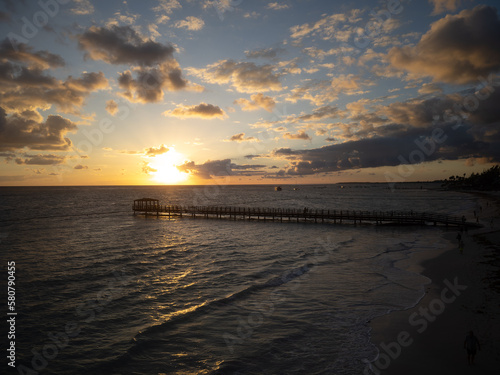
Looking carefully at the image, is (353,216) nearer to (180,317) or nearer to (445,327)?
(445,327)

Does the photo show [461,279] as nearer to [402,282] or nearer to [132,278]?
[402,282]

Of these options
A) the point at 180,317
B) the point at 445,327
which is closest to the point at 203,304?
the point at 180,317

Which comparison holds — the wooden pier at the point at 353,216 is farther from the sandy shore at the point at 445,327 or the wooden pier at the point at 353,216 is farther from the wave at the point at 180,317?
the wave at the point at 180,317

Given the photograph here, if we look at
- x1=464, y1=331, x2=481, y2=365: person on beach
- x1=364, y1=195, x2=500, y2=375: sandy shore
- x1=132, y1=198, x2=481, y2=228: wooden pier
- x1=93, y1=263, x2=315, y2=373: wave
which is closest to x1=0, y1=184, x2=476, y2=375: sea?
x1=93, y1=263, x2=315, y2=373: wave

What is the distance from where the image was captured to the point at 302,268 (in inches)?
1030

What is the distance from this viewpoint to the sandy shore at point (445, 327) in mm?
11109

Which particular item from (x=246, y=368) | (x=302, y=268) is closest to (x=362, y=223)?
(x=302, y=268)

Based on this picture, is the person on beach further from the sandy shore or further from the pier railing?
the pier railing

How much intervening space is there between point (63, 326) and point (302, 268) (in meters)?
18.3

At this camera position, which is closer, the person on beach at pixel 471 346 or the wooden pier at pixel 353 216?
the person on beach at pixel 471 346

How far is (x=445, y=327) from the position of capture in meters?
14.0

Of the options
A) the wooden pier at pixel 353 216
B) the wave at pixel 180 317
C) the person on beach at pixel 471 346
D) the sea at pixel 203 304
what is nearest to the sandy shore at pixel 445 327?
the person on beach at pixel 471 346

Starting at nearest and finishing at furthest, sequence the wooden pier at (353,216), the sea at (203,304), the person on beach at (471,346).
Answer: the person on beach at (471,346), the sea at (203,304), the wooden pier at (353,216)

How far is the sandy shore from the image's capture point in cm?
1111
